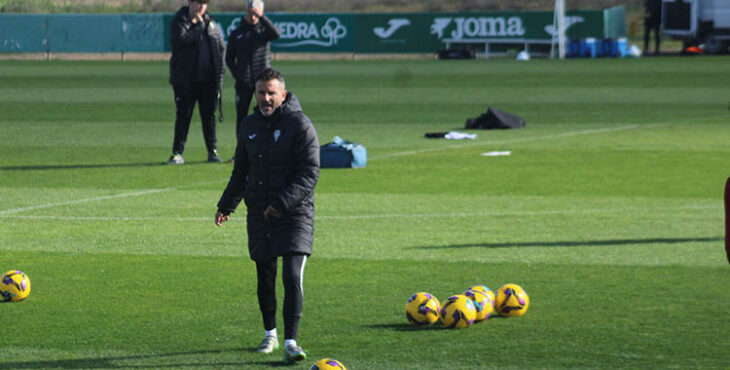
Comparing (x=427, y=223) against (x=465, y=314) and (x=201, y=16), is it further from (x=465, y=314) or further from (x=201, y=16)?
(x=201, y=16)

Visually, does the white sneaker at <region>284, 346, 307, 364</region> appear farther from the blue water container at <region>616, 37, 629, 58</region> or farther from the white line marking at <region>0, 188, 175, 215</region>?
the blue water container at <region>616, 37, 629, 58</region>

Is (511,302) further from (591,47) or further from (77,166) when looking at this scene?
(591,47)

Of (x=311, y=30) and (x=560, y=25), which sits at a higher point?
(x=560, y=25)

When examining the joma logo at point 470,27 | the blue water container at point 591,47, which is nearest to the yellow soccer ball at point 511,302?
the blue water container at point 591,47

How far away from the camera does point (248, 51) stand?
18.8 meters

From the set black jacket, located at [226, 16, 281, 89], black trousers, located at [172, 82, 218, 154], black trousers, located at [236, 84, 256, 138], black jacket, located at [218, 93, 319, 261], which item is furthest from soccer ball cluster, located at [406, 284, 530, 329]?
black trousers, located at [172, 82, 218, 154]

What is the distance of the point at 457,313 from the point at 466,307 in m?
0.09

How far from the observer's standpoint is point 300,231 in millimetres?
8055

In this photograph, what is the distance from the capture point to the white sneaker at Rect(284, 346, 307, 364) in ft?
25.9

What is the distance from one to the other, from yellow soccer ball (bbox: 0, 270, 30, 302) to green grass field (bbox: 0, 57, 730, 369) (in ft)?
0.39

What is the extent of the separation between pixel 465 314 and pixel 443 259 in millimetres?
2682

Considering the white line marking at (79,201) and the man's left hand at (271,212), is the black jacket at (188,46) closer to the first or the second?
the white line marking at (79,201)

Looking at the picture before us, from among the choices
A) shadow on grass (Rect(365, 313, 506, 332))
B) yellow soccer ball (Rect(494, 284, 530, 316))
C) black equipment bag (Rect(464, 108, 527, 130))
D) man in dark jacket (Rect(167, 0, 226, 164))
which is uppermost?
man in dark jacket (Rect(167, 0, 226, 164))

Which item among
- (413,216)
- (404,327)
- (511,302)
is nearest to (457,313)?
(404,327)
